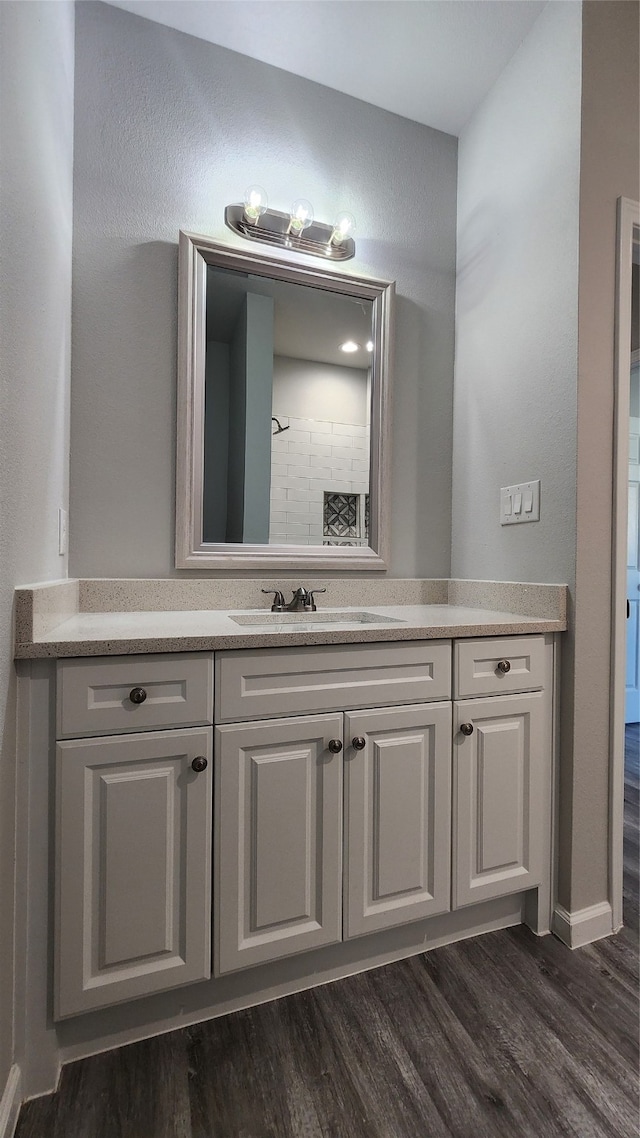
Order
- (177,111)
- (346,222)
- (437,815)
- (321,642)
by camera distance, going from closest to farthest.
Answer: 1. (321,642)
2. (437,815)
3. (177,111)
4. (346,222)

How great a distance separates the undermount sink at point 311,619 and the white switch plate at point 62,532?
0.48 meters

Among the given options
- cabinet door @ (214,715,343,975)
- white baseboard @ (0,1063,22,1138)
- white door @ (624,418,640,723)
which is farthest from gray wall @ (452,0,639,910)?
white door @ (624,418,640,723)

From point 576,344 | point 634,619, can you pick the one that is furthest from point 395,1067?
point 634,619

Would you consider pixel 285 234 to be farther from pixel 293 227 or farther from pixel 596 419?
pixel 596 419

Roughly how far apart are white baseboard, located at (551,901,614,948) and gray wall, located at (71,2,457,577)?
1469 millimetres

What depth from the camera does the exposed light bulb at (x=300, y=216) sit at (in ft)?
5.51

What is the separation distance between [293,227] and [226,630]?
1.33 meters

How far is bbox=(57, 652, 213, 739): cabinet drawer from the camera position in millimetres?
1017

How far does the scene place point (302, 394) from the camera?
5.84ft

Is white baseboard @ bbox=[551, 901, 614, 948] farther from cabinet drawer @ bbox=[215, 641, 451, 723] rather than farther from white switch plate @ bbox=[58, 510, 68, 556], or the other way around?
white switch plate @ bbox=[58, 510, 68, 556]

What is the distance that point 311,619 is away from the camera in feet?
5.42

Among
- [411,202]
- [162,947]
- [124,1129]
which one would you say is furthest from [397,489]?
[124,1129]

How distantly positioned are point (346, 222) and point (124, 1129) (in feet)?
7.54

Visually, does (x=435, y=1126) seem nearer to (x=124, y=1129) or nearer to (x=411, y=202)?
(x=124, y=1129)
